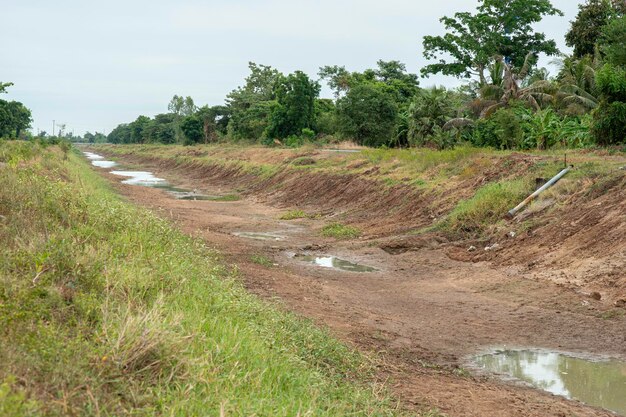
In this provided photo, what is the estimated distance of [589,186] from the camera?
1548 centimetres

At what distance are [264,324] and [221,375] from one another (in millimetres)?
2050

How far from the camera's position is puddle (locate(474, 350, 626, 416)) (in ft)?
24.0

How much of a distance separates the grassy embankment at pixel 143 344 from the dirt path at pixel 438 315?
0.85 metres

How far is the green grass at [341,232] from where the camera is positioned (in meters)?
18.6

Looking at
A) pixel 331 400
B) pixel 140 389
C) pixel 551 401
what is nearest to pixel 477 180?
pixel 551 401

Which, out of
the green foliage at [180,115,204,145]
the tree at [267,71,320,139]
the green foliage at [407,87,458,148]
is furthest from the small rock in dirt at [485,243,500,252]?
the green foliage at [180,115,204,145]

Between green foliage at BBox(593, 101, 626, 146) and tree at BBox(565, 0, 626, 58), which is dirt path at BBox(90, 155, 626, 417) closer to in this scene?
green foliage at BBox(593, 101, 626, 146)

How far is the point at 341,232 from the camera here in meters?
18.9

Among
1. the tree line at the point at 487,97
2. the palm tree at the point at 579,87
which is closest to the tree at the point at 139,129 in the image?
the tree line at the point at 487,97

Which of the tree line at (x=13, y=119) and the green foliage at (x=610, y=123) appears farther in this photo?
the tree line at (x=13, y=119)

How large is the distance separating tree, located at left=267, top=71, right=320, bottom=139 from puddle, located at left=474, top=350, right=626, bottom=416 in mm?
46459

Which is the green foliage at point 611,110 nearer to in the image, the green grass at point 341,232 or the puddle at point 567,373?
the green grass at point 341,232

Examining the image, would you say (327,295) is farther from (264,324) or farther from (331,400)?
(331,400)

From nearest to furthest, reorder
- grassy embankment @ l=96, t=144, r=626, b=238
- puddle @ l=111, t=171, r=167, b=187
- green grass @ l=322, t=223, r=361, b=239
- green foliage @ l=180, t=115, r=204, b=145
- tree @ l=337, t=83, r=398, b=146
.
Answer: grassy embankment @ l=96, t=144, r=626, b=238 → green grass @ l=322, t=223, r=361, b=239 → tree @ l=337, t=83, r=398, b=146 → puddle @ l=111, t=171, r=167, b=187 → green foliage @ l=180, t=115, r=204, b=145
